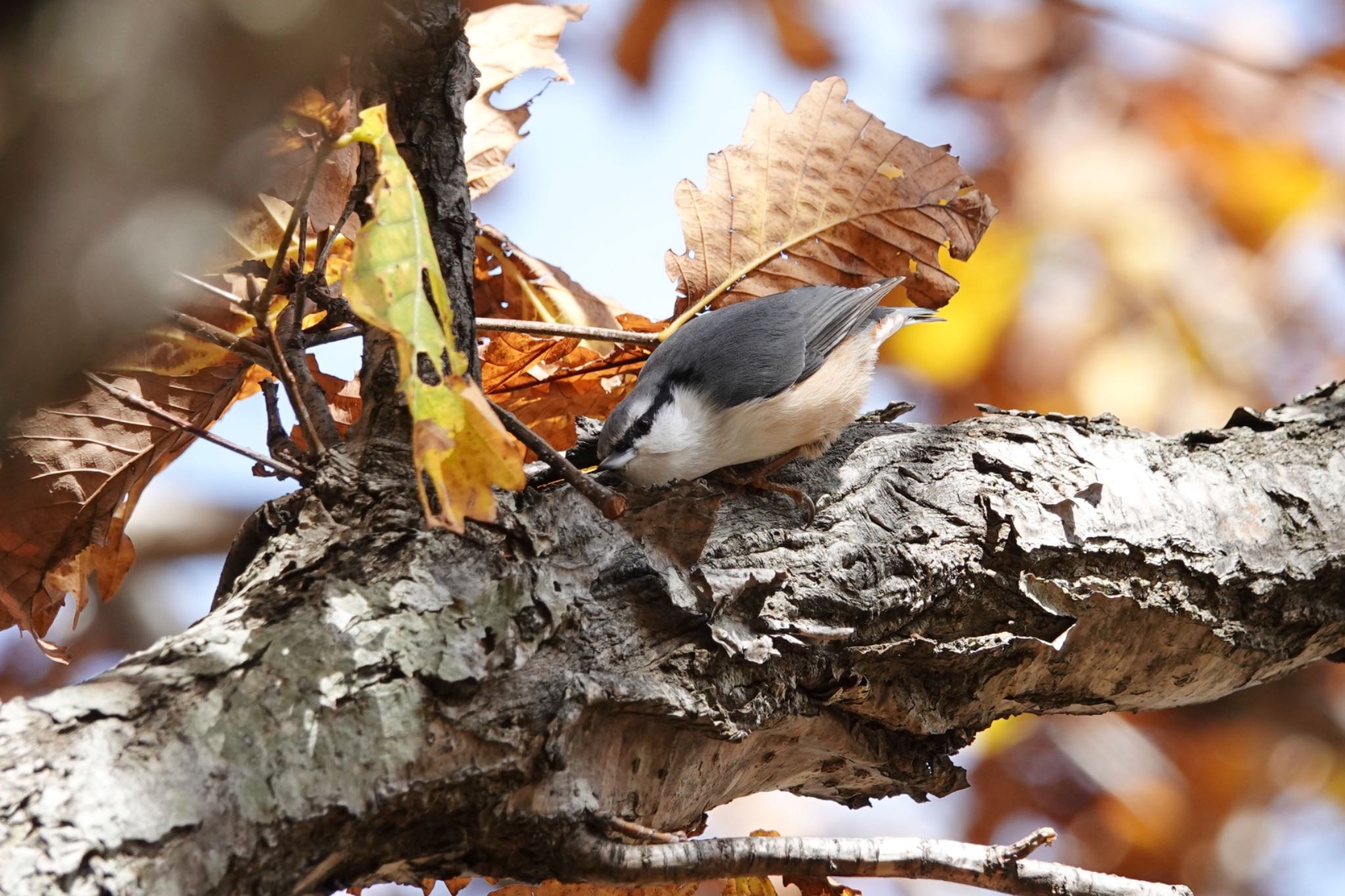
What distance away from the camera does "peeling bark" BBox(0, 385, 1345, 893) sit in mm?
854

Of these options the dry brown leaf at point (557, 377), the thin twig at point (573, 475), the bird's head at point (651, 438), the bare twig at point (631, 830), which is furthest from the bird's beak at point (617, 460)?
the bare twig at point (631, 830)

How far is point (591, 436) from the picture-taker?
1.72 metres

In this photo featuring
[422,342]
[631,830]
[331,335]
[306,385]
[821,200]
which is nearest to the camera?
[422,342]

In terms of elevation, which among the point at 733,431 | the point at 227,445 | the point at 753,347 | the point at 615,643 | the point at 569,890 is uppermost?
the point at 753,347

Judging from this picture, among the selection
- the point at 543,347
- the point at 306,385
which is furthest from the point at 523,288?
the point at 306,385

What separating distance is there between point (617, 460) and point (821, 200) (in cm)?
57

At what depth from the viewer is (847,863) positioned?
99 cm

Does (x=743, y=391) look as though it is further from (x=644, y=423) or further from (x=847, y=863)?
(x=847, y=863)

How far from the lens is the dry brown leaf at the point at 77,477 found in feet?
4.25

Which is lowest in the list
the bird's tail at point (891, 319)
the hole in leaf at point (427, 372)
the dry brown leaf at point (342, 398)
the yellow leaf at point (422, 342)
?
the yellow leaf at point (422, 342)

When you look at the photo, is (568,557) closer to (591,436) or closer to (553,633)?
(553,633)

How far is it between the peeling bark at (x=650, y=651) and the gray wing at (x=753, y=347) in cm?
25

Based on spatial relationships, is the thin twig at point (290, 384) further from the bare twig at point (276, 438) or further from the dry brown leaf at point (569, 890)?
the dry brown leaf at point (569, 890)

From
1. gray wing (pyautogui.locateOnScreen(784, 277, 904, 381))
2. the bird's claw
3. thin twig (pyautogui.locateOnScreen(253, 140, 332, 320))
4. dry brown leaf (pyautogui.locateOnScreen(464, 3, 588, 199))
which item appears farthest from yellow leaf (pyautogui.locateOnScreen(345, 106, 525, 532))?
gray wing (pyautogui.locateOnScreen(784, 277, 904, 381))
